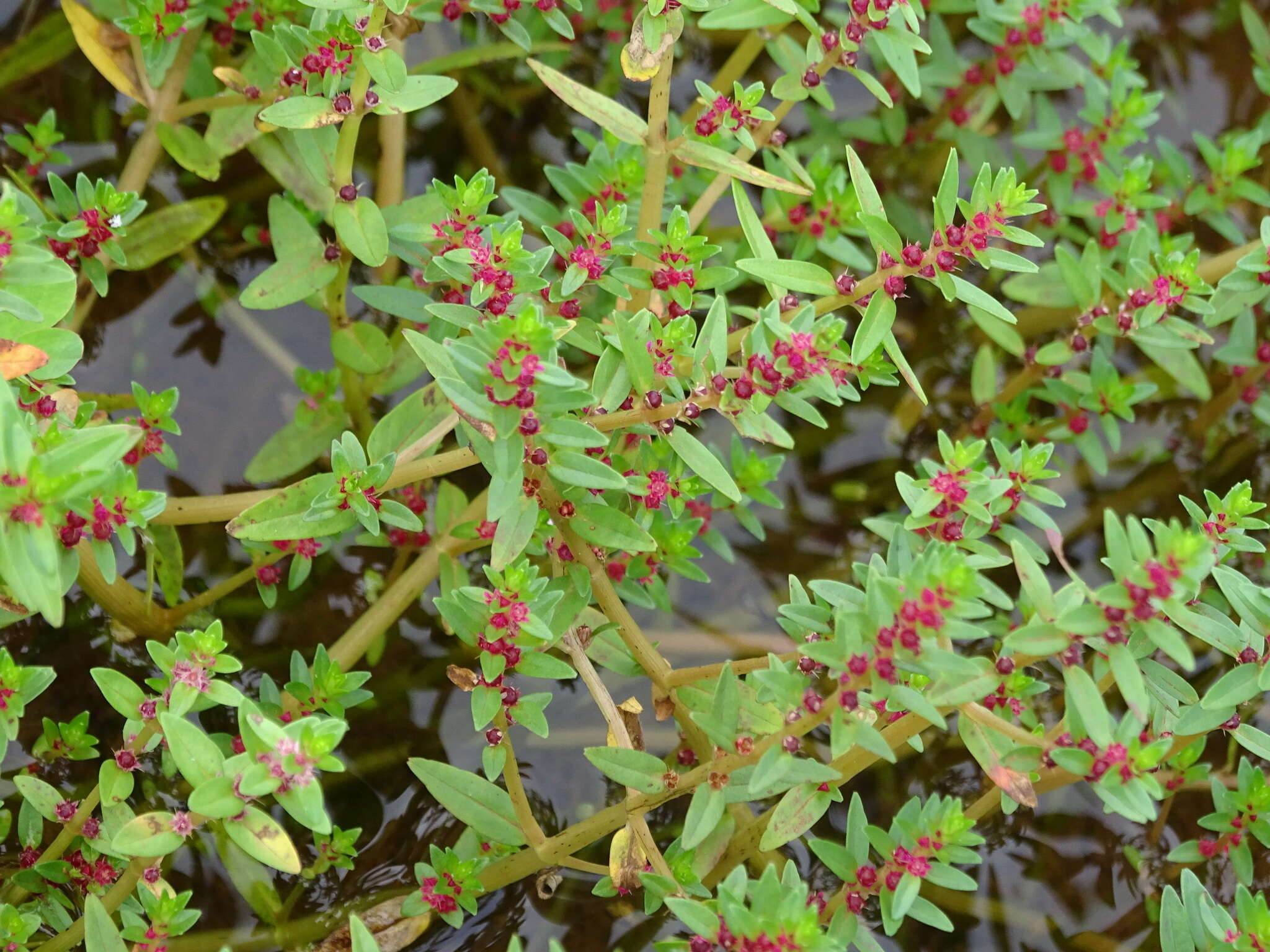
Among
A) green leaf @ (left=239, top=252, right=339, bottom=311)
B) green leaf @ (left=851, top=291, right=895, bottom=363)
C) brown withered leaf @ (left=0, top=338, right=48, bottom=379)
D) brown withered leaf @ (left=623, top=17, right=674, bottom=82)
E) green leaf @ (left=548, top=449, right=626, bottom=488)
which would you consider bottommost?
green leaf @ (left=548, top=449, right=626, bottom=488)

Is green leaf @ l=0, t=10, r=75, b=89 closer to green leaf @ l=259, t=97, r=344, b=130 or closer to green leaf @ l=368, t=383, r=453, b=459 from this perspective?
green leaf @ l=259, t=97, r=344, b=130

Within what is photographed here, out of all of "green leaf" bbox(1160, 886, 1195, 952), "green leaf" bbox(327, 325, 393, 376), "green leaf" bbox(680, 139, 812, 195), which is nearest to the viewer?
"green leaf" bbox(1160, 886, 1195, 952)

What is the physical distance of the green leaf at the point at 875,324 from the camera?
7.85ft

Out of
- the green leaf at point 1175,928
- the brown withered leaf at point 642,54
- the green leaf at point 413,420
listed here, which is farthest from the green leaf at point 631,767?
the brown withered leaf at point 642,54

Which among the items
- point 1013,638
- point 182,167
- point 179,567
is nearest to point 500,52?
point 182,167

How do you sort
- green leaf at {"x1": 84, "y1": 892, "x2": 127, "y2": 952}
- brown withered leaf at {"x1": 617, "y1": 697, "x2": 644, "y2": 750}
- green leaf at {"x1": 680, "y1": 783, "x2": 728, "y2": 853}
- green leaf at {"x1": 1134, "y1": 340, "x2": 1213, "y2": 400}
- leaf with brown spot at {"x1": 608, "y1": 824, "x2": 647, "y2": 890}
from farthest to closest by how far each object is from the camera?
green leaf at {"x1": 1134, "y1": 340, "x2": 1213, "y2": 400}, brown withered leaf at {"x1": 617, "y1": 697, "x2": 644, "y2": 750}, leaf with brown spot at {"x1": 608, "y1": 824, "x2": 647, "y2": 890}, green leaf at {"x1": 680, "y1": 783, "x2": 728, "y2": 853}, green leaf at {"x1": 84, "y1": 892, "x2": 127, "y2": 952}

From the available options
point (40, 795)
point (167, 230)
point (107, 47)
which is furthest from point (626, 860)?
point (107, 47)

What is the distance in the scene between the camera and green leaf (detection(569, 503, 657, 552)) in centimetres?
239

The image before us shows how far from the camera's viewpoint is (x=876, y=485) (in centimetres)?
389

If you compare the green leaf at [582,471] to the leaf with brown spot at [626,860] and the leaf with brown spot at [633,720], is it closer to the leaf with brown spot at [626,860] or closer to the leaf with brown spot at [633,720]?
the leaf with brown spot at [633,720]

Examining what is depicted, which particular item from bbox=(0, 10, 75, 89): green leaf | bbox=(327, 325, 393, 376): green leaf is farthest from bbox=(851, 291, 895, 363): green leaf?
bbox=(0, 10, 75, 89): green leaf

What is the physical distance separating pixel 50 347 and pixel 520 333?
1002 mm

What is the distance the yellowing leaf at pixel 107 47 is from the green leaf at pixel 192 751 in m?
1.94

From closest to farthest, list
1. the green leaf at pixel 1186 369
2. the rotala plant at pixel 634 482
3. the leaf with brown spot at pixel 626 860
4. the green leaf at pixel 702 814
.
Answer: the rotala plant at pixel 634 482, the green leaf at pixel 702 814, the leaf with brown spot at pixel 626 860, the green leaf at pixel 1186 369
